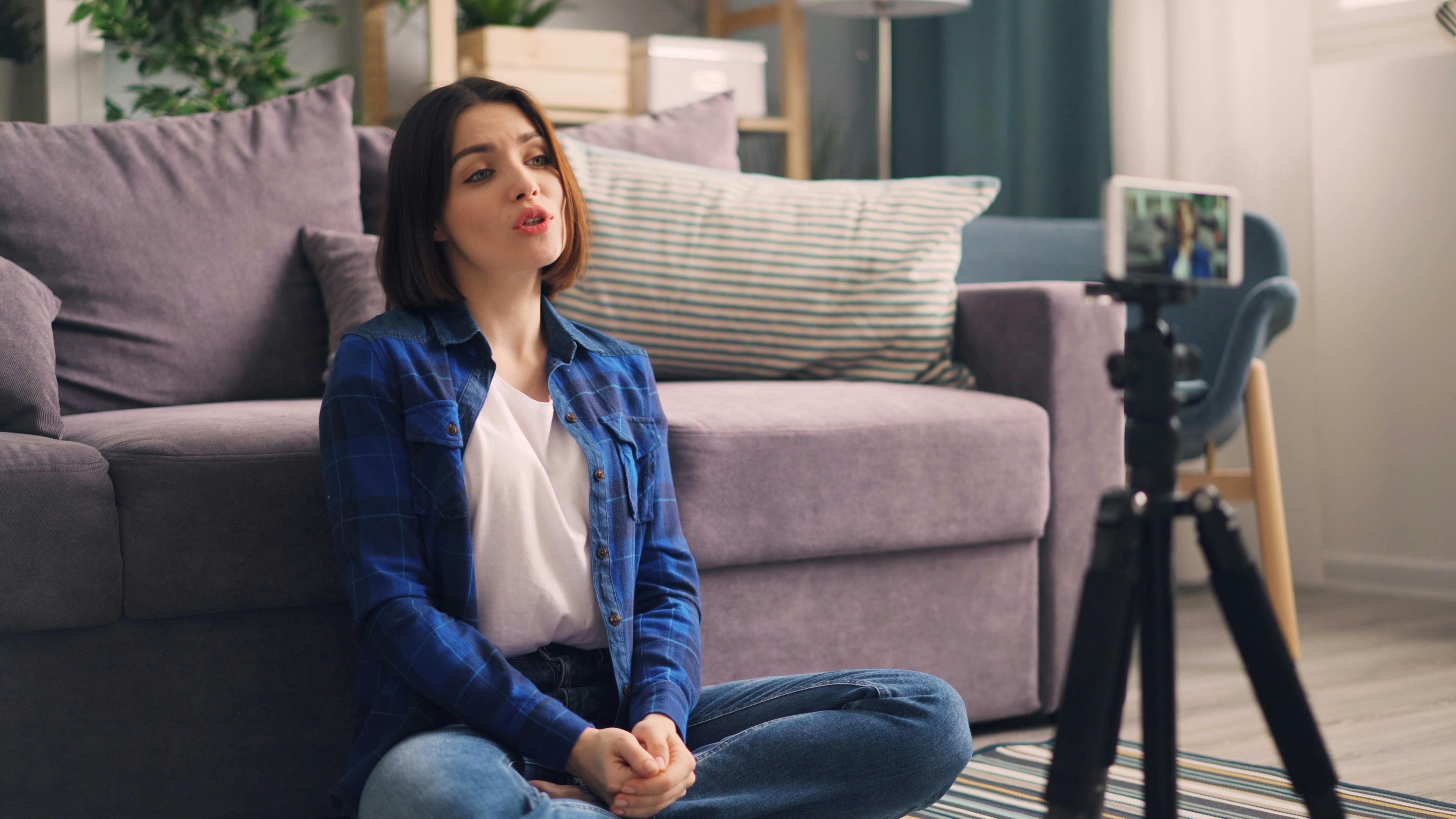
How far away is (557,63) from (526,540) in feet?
7.05

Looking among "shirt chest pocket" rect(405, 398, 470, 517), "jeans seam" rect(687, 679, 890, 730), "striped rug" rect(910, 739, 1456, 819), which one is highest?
"shirt chest pocket" rect(405, 398, 470, 517)

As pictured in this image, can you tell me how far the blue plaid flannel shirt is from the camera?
3.56ft

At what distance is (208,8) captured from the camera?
293 cm

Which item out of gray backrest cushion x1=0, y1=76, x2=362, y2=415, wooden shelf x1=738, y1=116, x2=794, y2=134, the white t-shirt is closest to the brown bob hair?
the white t-shirt

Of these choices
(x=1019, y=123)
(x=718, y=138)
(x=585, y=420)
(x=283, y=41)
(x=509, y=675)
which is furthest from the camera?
(x=1019, y=123)

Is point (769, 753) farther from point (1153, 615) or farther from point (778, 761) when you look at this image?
point (1153, 615)

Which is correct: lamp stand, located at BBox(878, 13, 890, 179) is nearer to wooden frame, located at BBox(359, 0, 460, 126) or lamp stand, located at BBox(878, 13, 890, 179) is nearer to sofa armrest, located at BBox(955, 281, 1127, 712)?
wooden frame, located at BBox(359, 0, 460, 126)

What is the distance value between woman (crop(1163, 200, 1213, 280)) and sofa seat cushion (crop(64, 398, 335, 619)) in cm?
91

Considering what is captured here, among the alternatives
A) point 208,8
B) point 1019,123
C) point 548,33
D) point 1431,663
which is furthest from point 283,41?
point 1431,663

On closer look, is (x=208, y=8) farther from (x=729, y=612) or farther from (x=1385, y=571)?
(x=1385, y=571)

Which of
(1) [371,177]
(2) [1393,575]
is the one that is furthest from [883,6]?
(2) [1393,575]

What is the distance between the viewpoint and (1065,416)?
1858 millimetres

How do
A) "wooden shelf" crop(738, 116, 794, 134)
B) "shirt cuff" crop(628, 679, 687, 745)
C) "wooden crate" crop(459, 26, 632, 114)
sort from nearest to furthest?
"shirt cuff" crop(628, 679, 687, 745) → "wooden crate" crop(459, 26, 632, 114) → "wooden shelf" crop(738, 116, 794, 134)

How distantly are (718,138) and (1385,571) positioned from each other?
5.45ft
